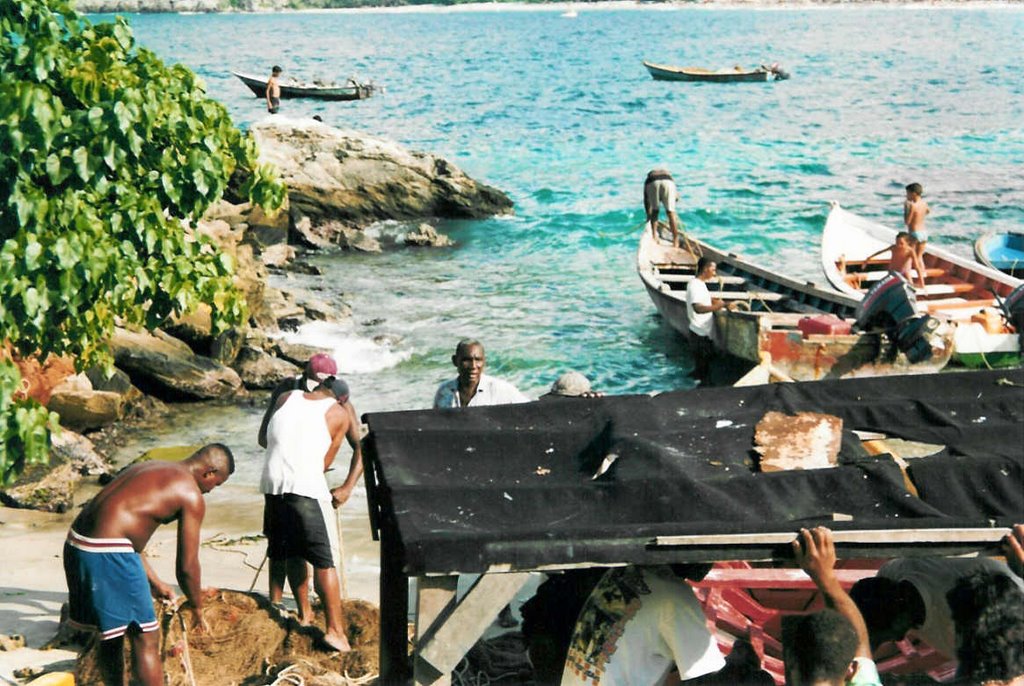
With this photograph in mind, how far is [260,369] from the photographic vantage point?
17.2 m

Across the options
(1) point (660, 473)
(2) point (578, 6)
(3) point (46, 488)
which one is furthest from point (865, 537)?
(2) point (578, 6)

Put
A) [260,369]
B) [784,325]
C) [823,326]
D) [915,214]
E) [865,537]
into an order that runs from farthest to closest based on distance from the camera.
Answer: [915,214]
[260,369]
[784,325]
[823,326]
[865,537]

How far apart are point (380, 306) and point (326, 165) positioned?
6.73 meters

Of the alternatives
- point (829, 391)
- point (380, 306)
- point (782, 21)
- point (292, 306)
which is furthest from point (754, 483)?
point (782, 21)

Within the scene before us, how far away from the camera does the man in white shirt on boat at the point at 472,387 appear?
8.43m

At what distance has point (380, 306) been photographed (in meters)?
23.8

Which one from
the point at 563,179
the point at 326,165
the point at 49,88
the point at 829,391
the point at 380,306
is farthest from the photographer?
the point at 563,179

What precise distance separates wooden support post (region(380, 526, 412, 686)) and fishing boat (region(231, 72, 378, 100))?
4892cm

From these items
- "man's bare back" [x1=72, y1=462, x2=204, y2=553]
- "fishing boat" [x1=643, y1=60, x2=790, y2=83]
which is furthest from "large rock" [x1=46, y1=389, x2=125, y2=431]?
"fishing boat" [x1=643, y1=60, x2=790, y2=83]

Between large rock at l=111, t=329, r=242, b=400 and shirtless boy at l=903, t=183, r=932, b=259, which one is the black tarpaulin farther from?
shirtless boy at l=903, t=183, r=932, b=259

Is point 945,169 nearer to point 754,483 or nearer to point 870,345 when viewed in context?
point 870,345

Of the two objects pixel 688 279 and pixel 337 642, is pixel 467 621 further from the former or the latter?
pixel 688 279

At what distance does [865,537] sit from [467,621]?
1657 millimetres

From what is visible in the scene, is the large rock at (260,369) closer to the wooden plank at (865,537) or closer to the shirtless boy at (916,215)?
the shirtless boy at (916,215)
